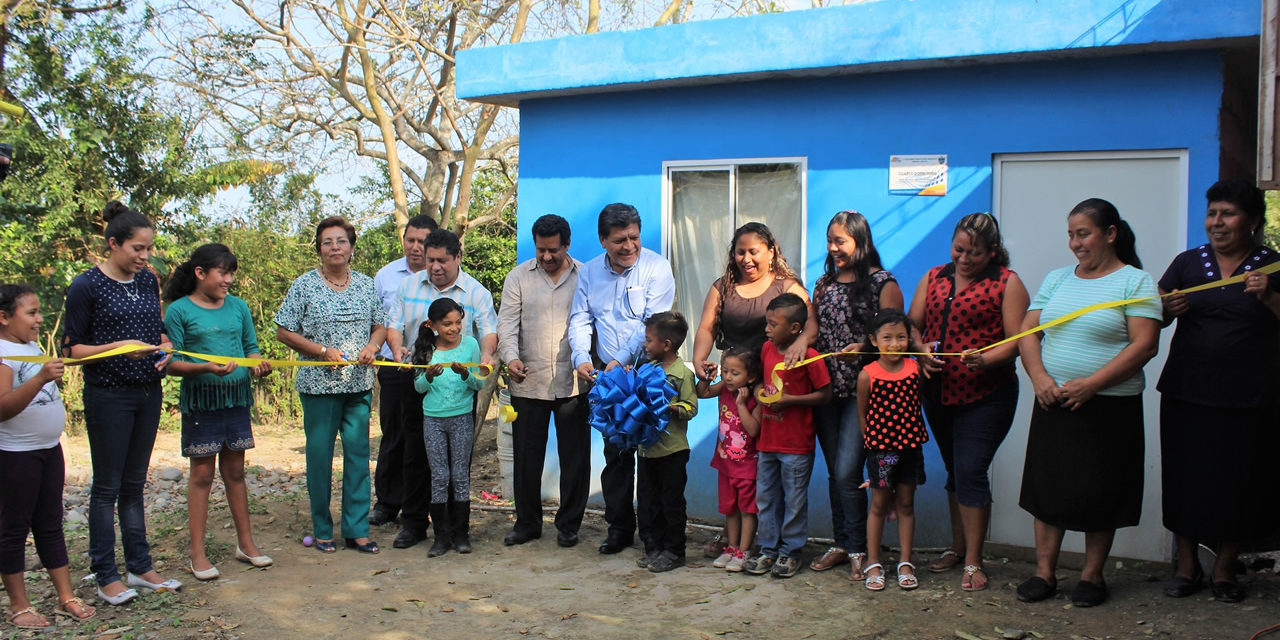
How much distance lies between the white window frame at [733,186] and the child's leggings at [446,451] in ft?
6.35

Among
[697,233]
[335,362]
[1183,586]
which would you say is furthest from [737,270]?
[1183,586]

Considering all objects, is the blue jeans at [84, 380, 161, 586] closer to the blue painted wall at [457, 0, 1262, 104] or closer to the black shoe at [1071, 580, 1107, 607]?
the blue painted wall at [457, 0, 1262, 104]

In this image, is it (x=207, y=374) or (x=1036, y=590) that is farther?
(x=207, y=374)

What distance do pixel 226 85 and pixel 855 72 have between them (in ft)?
32.3

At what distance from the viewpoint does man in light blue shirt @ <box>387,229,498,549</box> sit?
6.04m

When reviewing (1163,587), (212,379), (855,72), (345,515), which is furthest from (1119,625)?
(212,379)

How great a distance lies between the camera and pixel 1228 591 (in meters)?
4.67

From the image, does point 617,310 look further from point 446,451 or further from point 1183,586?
point 1183,586

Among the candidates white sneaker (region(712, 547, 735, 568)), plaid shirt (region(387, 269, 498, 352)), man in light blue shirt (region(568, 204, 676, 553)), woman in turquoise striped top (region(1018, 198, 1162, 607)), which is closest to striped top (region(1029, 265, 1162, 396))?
woman in turquoise striped top (region(1018, 198, 1162, 607))

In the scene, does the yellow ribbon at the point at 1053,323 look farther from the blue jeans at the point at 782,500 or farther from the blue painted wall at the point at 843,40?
the blue painted wall at the point at 843,40

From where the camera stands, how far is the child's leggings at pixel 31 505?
14.5ft

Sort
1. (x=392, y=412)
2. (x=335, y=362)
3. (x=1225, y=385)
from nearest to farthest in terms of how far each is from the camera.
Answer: (x=1225, y=385) < (x=335, y=362) < (x=392, y=412)

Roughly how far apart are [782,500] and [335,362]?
2.52 meters

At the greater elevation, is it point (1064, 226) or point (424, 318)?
point (1064, 226)
